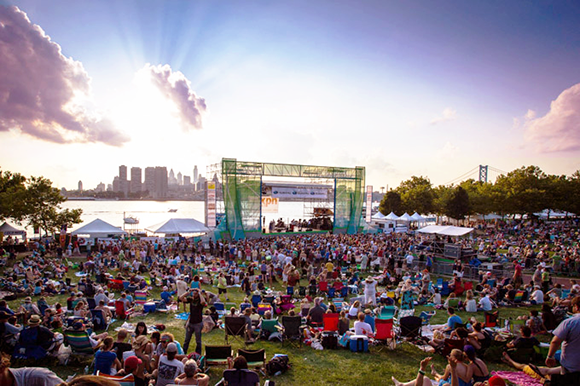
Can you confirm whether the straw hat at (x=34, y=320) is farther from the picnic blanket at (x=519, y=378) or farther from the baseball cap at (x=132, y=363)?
the picnic blanket at (x=519, y=378)

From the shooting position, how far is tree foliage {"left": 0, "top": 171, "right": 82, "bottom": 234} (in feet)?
73.2

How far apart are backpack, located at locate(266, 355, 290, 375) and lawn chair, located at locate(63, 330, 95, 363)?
3362mm

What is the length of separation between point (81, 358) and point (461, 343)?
7.25 meters

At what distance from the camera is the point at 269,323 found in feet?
24.9

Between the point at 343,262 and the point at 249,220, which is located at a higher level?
the point at 249,220

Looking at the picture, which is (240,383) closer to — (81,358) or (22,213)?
(81,358)

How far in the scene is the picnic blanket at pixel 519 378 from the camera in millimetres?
5391

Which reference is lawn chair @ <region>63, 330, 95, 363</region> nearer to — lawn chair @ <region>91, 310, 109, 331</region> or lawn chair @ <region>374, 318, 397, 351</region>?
lawn chair @ <region>91, 310, 109, 331</region>

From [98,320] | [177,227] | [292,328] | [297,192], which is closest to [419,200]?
[297,192]

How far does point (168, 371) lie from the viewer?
15.0ft

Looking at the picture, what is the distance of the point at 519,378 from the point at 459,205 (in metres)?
37.5

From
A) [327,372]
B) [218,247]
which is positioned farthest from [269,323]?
[218,247]

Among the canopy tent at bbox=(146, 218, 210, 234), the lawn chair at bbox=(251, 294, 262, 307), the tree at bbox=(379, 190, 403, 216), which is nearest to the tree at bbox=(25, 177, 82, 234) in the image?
the canopy tent at bbox=(146, 218, 210, 234)

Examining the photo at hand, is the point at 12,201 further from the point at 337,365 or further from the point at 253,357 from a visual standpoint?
the point at 337,365
